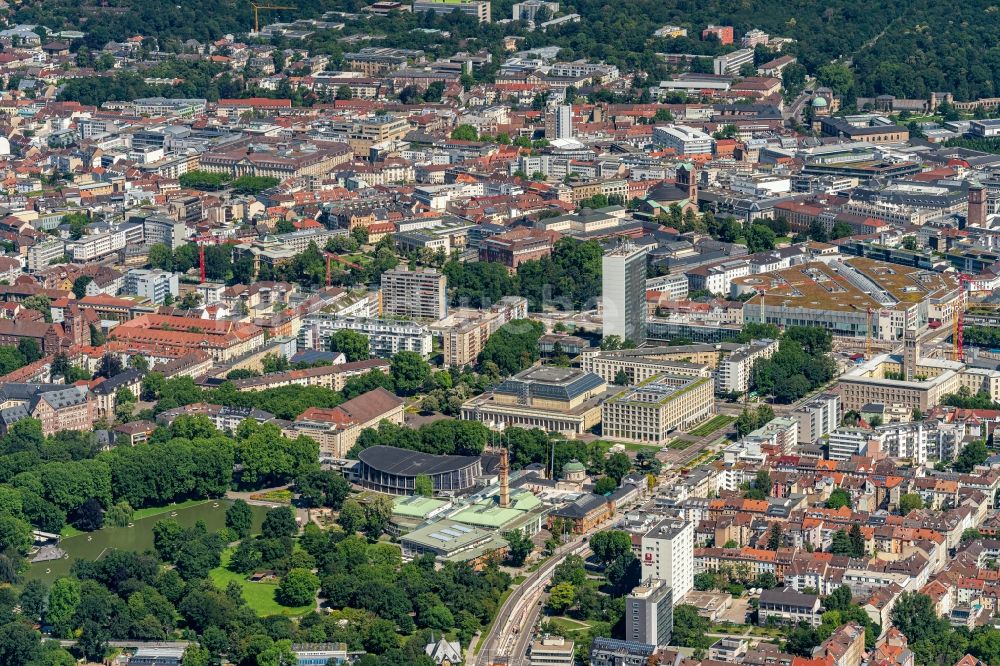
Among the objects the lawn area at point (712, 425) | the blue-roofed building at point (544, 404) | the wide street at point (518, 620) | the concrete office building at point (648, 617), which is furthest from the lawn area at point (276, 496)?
the concrete office building at point (648, 617)

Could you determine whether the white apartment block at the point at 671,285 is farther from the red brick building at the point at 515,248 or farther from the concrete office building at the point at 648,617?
the concrete office building at the point at 648,617

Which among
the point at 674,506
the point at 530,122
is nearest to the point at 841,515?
the point at 674,506

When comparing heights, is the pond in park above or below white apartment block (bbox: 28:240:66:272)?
below

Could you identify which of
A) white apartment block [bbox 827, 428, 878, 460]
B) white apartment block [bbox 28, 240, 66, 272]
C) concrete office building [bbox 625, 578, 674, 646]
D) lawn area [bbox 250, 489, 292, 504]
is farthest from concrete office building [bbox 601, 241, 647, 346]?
concrete office building [bbox 625, 578, 674, 646]

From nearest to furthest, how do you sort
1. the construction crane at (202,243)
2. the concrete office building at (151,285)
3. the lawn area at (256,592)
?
the lawn area at (256,592), the concrete office building at (151,285), the construction crane at (202,243)

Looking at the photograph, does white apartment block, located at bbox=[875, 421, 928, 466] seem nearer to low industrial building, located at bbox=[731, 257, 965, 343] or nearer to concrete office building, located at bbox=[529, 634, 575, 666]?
low industrial building, located at bbox=[731, 257, 965, 343]

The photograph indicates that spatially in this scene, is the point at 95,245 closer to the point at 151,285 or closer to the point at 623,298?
the point at 151,285
